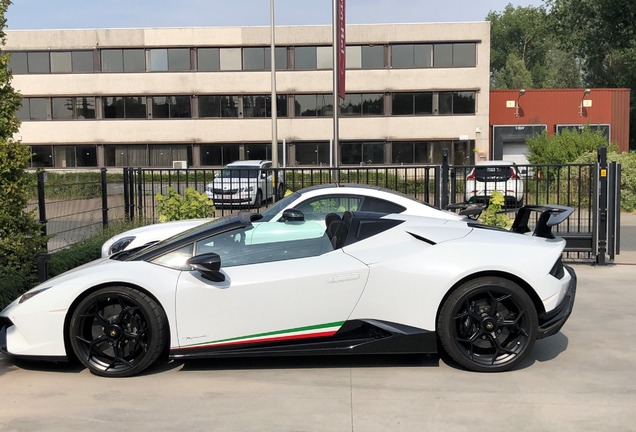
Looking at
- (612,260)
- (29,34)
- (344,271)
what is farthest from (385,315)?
(29,34)

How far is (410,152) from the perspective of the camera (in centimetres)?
4153

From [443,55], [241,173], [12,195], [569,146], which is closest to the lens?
[12,195]

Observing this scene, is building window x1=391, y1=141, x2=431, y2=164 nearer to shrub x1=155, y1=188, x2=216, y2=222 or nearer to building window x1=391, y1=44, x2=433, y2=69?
building window x1=391, y1=44, x2=433, y2=69

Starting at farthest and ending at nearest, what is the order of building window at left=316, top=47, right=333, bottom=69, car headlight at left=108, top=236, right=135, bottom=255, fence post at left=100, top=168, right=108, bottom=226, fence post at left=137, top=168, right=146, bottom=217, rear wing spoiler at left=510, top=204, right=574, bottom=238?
building window at left=316, top=47, right=333, bottom=69
fence post at left=137, top=168, right=146, bottom=217
fence post at left=100, top=168, right=108, bottom=226
car headlight at left=108, top=236, right=135, bottom=255
rear wing spoiler at left=510, top=204, right=574, bottom=238

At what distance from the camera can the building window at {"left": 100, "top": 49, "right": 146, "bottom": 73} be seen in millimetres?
42062

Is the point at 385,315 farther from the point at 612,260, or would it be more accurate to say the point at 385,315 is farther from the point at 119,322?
the point at 612,260

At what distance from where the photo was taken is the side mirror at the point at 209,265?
4805mm

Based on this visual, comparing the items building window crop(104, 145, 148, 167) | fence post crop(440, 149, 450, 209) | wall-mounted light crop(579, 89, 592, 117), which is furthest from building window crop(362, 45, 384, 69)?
fence post crop(440, 149, 450, 209)

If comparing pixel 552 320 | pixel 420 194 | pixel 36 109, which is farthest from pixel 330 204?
pixel 36 109

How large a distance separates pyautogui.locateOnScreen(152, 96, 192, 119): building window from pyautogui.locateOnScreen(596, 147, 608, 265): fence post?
34862 millimetres

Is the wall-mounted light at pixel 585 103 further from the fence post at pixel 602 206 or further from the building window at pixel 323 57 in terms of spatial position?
the fence post at pixel 602 206

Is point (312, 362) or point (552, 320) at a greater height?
point (552, 320)

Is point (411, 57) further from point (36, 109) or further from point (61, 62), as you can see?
point (36, 109)

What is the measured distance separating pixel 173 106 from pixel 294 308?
128ft
